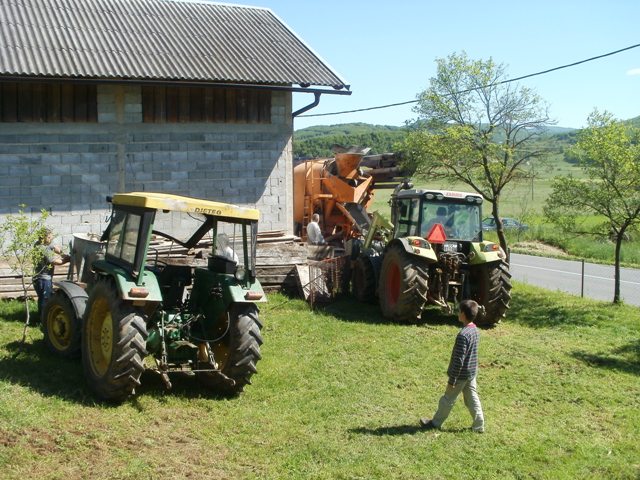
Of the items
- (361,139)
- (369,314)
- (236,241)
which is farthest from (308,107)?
(361,139)

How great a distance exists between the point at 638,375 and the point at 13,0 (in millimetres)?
13409

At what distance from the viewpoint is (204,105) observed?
50.6ft

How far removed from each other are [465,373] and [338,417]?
1472 millimetres

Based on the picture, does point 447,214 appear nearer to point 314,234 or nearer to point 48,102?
point 314,234

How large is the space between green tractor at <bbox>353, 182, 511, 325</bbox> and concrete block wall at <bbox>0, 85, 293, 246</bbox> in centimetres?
305

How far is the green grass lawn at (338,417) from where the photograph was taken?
6.95m

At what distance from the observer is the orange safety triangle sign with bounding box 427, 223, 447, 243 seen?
13930mm

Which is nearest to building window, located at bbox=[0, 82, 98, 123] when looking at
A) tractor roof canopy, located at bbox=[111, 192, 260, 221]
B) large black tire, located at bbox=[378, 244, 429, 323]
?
tractor roof canopy, located at bbox=[111, 192, 260, 221]

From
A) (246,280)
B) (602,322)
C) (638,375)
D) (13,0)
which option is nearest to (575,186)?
(602,322)

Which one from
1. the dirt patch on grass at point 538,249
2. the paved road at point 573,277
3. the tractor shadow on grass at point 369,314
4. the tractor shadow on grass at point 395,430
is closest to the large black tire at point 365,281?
the tractor shadow on grass at point 369,314

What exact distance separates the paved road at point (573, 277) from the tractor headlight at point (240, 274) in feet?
42.4

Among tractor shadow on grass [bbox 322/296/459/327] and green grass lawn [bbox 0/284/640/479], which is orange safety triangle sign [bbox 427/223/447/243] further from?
green grass lawn [bbox 0/284/640/479]

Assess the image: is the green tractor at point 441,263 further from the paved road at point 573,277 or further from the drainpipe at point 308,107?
the paved road at point 573,277

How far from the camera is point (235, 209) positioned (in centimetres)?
891
